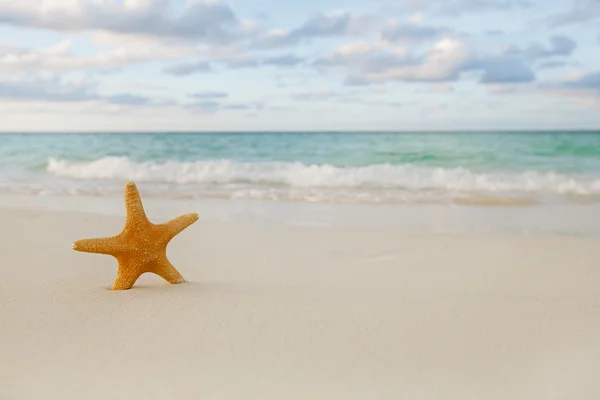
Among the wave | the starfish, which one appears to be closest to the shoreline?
the wave

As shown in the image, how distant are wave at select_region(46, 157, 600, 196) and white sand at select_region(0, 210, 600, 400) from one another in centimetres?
684

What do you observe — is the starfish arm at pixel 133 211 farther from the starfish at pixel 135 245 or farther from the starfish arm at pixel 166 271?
the starfish arm at pixel 166 271

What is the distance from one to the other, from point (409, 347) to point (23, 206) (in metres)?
7.62

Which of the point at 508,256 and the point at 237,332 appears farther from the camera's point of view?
the point at 508,256

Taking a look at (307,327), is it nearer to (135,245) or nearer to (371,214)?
(135,245)

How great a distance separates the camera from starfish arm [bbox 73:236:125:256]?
149 inches

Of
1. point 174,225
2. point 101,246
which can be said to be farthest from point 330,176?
point 101,246

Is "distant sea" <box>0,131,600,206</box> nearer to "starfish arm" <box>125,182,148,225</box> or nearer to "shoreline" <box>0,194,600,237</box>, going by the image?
"shoreline" <box>0,194,600,237</box>

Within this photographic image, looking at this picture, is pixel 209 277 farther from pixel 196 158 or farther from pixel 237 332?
pixel 196 158

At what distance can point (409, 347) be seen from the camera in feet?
9.95

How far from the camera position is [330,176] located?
1510cm

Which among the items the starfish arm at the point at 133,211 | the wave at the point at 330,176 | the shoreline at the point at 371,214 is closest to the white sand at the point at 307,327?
the starfish arm at the point at 133,211

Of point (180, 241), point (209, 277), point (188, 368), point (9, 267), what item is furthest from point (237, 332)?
point (180, 241)

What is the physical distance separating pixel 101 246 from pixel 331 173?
12.2 m
